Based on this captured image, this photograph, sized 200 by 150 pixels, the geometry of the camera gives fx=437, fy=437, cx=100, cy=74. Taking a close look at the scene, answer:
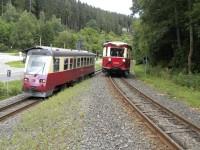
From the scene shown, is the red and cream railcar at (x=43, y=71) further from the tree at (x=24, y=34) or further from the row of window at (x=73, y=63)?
the tree at (x=24, y=34)

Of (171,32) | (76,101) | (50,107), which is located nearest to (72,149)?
(50,107)

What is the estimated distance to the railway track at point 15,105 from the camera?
17.3 meters

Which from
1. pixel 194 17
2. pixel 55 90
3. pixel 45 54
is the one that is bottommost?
pixel 55 90

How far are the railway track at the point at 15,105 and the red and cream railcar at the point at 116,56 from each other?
53.4 ft

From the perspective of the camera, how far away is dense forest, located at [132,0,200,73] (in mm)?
34906

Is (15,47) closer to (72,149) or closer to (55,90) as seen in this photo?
(55,90)

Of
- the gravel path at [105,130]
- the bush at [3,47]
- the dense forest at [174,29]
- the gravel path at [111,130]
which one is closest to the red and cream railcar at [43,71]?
the gravel path at [105,130]

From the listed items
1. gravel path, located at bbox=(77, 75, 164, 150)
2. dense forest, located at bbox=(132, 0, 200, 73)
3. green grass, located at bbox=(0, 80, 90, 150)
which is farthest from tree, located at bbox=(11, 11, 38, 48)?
green grass, located at bbox=(0, 80, 90, 150)

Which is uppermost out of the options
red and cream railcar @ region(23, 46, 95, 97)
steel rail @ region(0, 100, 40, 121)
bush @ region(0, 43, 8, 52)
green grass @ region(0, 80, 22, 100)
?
bush @ region(0, 43, 8, 52)

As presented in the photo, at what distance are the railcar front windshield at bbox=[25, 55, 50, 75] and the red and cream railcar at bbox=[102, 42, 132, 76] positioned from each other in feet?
52.6

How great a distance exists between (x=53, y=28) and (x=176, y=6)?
111 metres

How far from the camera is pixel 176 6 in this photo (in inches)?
1483

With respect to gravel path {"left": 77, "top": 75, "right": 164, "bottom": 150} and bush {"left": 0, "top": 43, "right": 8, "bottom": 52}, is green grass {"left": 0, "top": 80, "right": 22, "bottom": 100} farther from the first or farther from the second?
bush {"left": 0, "top": 43, "right": 8, "bottom": 52}

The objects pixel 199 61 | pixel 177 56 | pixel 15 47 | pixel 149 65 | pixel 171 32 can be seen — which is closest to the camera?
pixel 199 61
